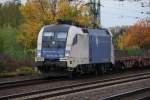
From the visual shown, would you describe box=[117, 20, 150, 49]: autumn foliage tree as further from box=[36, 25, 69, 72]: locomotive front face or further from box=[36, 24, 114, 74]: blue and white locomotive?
box=[36, 25, 69, 72]: locomotive front face

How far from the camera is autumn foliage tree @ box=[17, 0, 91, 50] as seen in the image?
50931 millimetres

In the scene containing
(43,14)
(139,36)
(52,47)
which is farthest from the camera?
(139,36)

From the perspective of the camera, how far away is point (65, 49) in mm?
25578

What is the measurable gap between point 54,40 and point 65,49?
3.40 feet

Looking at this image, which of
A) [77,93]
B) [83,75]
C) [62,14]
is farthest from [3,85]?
[62,14]

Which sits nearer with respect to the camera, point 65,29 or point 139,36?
point 65,29

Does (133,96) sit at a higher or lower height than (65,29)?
lower

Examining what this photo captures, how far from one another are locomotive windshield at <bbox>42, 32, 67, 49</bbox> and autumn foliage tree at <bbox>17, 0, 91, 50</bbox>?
23874mm

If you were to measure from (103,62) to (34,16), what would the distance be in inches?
892

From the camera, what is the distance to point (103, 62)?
1204 inches

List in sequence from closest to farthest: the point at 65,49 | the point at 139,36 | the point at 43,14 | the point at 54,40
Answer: the point at 65,49
the point at 54,40
the point at 43,14
the point at 139,36

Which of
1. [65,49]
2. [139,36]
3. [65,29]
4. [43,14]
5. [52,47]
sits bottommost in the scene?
[65,49]

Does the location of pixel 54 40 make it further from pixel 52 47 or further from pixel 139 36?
pixel 139 36

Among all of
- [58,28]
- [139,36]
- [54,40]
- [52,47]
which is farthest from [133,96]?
[139,36]
